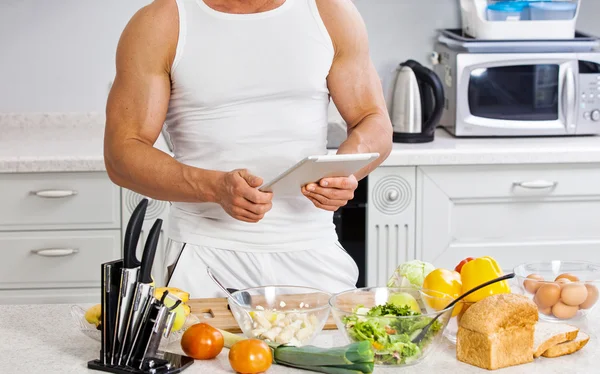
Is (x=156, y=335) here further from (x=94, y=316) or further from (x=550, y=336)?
(x=550, y=336)

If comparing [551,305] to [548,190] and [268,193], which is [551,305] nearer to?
[268,193]

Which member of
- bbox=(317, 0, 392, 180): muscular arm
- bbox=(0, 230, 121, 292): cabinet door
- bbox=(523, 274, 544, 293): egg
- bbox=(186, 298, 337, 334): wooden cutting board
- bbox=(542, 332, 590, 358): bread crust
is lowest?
bbox=(0, 230, 121, 292): cabinet door

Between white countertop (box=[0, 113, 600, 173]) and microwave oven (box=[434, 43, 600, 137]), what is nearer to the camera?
white countertop (box=[0, 113, 600, 173])

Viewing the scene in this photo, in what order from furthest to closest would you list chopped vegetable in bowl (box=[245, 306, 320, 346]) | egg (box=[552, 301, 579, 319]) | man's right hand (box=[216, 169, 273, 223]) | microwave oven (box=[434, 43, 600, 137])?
microwave oven (box=[434, 43, 600, 137]) → man's right hand (box=[216, 169, 273, 223]) → egg (box=[552, 301, 579, 319]) → chopped vegetable in bowl (box=[245, 306, 320, 346])

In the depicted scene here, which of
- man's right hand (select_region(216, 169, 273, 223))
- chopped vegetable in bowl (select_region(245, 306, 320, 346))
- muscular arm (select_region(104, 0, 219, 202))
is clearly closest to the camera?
chopped vegetable in bowl (select_region(245, 306, 320, 346))

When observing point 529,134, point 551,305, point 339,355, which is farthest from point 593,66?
point 339,355

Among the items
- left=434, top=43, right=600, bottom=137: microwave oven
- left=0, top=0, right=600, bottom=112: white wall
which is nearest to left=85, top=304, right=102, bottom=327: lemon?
left=434, top=43, right=600, bottom=137: microwave oven

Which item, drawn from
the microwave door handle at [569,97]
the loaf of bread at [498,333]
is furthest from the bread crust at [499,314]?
the microwave door handle at [569,97]

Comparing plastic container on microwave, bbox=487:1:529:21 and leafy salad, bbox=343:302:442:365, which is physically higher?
plastic container on microwave, bbox=487:1:529:21

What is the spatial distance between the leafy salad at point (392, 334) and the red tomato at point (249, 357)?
13 centimetres

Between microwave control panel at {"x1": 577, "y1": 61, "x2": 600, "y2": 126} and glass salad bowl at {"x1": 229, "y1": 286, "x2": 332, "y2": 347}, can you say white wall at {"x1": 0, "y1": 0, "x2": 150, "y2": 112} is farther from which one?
glass salad bowl at {"x1": 229, "y1": 286, "x2": 332, "y2": 347}

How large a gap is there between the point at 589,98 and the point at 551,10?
32 cm

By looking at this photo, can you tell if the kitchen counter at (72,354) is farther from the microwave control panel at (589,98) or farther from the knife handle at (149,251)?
the microwave control panel at (589,98)

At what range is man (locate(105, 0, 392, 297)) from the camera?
170cm
